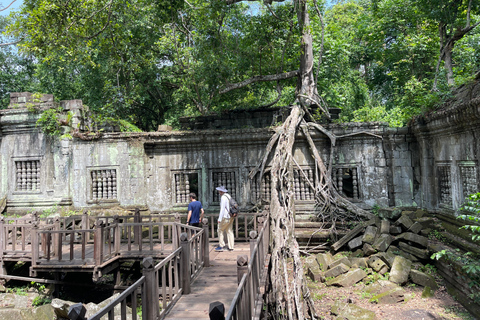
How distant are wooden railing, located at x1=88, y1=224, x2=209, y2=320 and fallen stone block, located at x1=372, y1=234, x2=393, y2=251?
414cm

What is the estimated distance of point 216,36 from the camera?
10641mm

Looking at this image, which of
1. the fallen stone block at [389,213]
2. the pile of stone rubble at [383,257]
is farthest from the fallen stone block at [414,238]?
the fallen stone block at [389,213]

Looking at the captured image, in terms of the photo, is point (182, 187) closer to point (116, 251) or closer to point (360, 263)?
point (116, 251)

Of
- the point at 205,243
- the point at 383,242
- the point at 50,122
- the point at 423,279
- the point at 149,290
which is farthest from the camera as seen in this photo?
the point at 50,122

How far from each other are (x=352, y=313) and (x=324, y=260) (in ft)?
6.42

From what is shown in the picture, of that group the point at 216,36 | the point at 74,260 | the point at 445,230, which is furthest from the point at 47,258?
the point at 445,230

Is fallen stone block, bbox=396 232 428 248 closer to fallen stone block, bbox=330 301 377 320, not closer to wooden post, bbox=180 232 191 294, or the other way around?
fallen stone block, bbox=330 301 377 320

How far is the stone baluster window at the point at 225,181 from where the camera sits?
984 cm

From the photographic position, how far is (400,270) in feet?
22.6

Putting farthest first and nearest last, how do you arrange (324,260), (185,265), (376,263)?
(324,260), (376,263), (185,265)

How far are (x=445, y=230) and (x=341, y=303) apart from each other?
126 inches

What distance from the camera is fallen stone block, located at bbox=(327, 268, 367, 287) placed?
7.11 meters

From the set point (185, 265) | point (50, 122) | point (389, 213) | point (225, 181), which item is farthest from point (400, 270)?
point (50, 122)

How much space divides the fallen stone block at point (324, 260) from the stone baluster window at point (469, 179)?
3.27 meters
